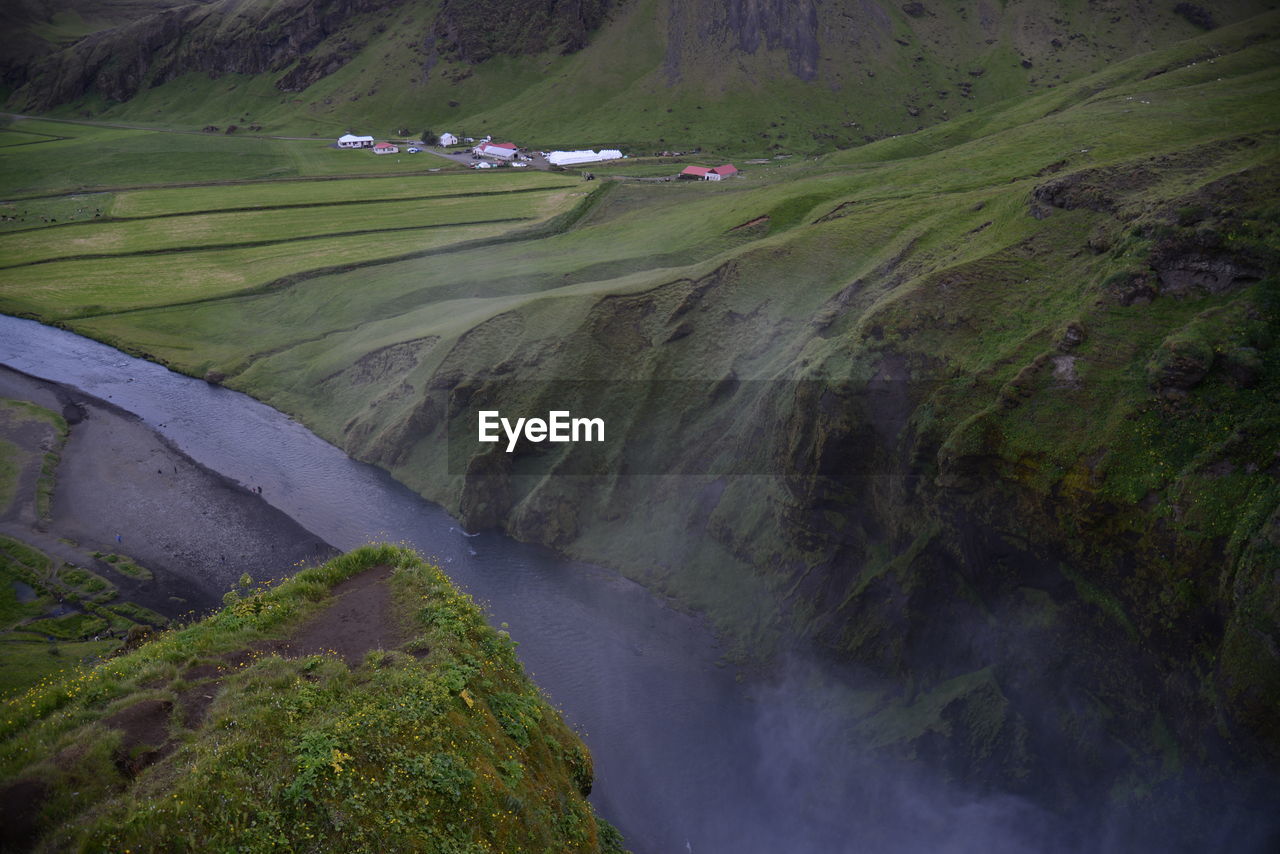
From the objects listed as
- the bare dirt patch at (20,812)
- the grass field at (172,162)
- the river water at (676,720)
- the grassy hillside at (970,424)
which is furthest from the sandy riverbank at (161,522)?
the grass field at (172,162)

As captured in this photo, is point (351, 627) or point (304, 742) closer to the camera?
point (304, 742)

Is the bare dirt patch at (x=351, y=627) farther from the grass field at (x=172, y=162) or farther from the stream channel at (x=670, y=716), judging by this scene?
the grass field at (x=172, y=162)

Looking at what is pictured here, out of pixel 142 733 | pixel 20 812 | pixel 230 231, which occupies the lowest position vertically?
pixel 142 733

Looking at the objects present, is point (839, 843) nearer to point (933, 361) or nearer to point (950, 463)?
point (950, 463)

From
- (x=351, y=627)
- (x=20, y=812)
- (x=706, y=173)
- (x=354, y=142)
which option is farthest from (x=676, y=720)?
(x=354, y=142)

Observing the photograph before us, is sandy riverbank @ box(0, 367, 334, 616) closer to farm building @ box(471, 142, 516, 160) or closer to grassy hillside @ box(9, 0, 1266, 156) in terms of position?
farm building @ box(471, 142, 516, 160)

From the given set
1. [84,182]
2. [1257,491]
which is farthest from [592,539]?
[84,182]

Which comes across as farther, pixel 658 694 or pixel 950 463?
pixel 658 694

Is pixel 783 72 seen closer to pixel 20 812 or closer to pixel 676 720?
pixel 676 720
